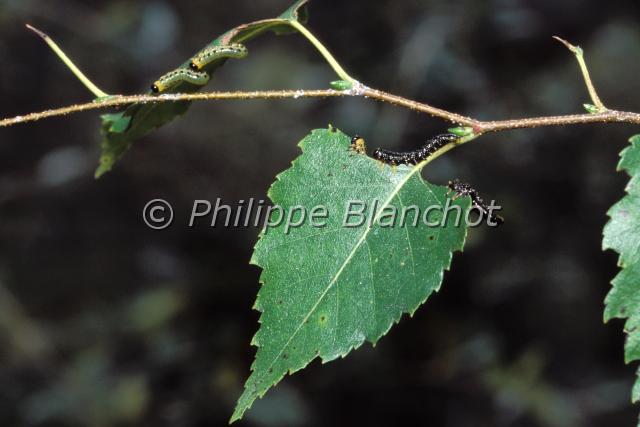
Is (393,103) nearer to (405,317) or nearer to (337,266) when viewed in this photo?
(337,266)

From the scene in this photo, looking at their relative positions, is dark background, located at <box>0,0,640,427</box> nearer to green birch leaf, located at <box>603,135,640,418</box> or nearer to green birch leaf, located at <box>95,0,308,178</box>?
green birch leaf, located at <box>95,0,308,178</box>

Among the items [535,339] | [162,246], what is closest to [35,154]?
[162,246]

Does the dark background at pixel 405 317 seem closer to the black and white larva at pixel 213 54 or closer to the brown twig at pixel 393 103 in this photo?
the black and white larva at pixel 213 54

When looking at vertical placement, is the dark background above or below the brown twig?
above

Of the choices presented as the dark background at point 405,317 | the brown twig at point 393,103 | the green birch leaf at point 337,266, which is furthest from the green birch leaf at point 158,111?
the dark background at point 405,317

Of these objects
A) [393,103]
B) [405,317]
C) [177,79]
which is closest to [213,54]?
[177,79]

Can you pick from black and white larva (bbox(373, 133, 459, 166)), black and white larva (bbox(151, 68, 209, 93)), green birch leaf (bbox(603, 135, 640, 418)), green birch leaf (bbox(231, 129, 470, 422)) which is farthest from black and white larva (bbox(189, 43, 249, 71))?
green birch leaf (bbox(603, 135, 640, 418))

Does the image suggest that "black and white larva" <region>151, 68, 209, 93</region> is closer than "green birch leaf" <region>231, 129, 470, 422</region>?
No
